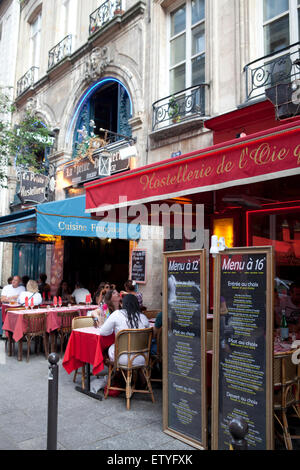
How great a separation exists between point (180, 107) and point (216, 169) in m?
5.09

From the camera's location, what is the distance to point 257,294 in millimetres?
3146

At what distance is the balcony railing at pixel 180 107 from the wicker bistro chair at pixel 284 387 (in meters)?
5.64

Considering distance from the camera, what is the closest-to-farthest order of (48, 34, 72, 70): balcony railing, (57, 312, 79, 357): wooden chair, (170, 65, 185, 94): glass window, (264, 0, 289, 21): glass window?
(264, 0, 289, 21): glass window < (57, 312, 79, 357): wooden chair < (170, 65, 185, 94): glass window < (48, 34, 72, 70): balcony railing

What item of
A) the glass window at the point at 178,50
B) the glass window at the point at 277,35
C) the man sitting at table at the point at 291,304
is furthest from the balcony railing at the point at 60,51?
the man sitting at table at the point at 291,304

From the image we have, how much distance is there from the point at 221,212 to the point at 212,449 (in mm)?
4616

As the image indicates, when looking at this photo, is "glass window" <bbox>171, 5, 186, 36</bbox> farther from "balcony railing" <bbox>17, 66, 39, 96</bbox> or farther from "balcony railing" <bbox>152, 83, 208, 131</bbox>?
"balcony railing" <bbox>17, 66, 39, 96</bbox>

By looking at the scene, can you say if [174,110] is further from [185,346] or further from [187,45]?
[185,346]

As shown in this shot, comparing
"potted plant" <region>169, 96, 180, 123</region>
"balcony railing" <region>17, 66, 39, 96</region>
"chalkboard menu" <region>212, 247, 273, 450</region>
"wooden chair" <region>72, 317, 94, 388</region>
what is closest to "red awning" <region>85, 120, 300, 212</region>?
"chalkboard menu" <region>212, 247, 273, 450</region>

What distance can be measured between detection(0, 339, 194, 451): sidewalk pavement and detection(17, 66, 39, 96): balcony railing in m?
12.5

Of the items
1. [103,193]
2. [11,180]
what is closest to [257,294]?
[103,193]

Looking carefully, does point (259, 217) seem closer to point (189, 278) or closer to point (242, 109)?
point (242, 109)

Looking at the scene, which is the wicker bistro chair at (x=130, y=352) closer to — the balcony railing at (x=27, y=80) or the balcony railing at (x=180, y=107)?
the balcony railing at (x=180, y=107)

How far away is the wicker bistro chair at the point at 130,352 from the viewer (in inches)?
183

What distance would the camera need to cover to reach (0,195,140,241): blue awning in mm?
7258
